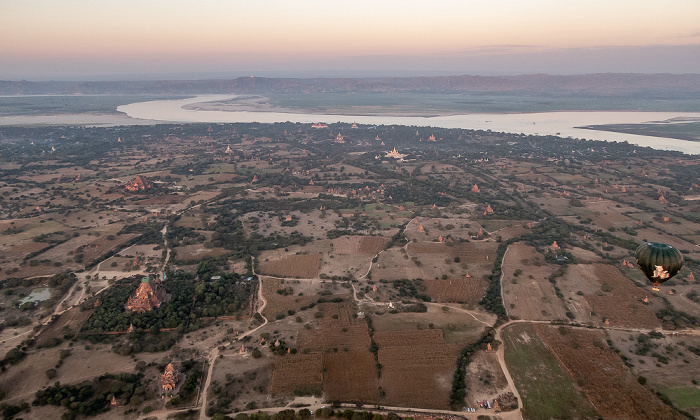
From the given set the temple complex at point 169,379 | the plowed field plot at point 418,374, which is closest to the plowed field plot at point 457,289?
the plowed field plot at point 418,374

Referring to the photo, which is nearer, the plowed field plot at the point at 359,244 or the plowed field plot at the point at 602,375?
the plowed field plot at the point at 602,375

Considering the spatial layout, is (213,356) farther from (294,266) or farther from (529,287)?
(529,287)

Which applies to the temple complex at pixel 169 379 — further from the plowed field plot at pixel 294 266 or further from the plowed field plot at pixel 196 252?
the plowed field plot at pixel 196 252

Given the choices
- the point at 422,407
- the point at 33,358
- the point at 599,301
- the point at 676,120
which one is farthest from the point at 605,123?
the point at 33,358

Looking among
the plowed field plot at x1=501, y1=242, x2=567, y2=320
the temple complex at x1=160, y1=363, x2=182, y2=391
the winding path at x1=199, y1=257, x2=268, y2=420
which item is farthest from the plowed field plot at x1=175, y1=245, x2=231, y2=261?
the plowed field plot at x1=501, y1=242, x2=567, y2=320

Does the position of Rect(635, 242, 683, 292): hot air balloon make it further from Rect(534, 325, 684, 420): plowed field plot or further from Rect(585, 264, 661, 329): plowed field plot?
Rect(585, 264, 661, 329): plowed field plot
